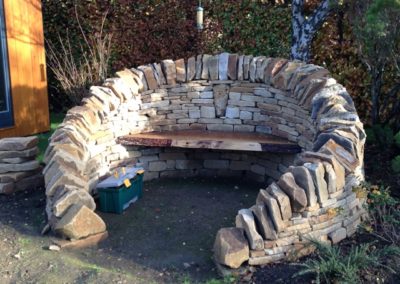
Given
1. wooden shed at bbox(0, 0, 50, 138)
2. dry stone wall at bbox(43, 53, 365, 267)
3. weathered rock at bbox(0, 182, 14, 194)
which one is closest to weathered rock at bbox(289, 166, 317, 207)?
dry stone wall at bbox(43, 53, 365, 267)

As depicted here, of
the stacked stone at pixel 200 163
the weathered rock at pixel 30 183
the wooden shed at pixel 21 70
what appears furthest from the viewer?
the wooden shed at pixel 21 70

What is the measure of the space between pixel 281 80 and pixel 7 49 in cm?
358

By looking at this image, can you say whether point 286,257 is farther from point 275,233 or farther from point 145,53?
point 145,53

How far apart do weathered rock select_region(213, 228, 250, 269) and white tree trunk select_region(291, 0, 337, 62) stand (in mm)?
3708

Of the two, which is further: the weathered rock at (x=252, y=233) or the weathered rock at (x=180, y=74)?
the weathered rock at (x=180, y=74)

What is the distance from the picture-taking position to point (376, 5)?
4.32m

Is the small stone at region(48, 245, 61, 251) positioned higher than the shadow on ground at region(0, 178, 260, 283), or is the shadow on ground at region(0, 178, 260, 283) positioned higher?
the small stone at region(48, 245, 61, 251)

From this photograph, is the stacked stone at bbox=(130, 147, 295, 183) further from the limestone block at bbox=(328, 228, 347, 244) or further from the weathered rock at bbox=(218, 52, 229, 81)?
the limestone block at bbox=(328, 228, 347, 244)

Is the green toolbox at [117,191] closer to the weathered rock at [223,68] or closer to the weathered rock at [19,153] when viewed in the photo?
the weathered rock at [19,153]

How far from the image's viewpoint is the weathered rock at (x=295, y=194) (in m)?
3.58

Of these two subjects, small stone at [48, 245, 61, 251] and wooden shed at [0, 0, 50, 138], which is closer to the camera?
small stone at [48, 245, 61, 251]

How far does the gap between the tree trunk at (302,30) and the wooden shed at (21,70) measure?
11.3 ft

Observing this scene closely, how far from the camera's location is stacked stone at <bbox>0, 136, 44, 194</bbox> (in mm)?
5238

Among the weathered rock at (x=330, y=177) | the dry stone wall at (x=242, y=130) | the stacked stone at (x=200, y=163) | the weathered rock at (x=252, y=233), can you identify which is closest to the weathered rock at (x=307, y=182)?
the dry stone wall at (x=242, y=130)
